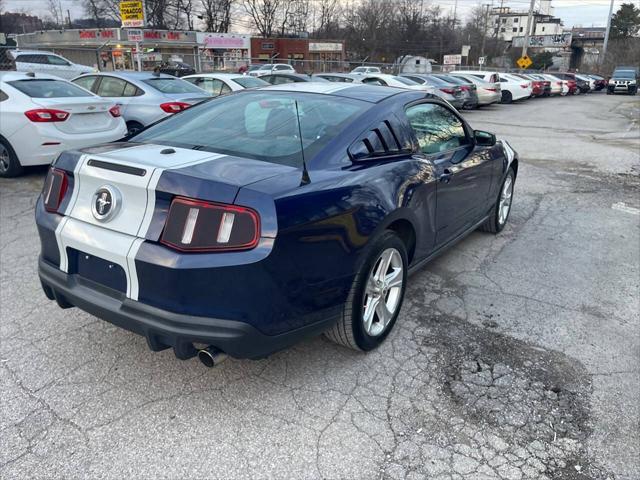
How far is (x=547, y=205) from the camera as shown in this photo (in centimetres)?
688

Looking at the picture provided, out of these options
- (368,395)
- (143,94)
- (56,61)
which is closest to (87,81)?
(143,94)

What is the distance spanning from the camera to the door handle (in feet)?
12.0

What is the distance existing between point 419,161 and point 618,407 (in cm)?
187

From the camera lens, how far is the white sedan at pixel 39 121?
6.61 meters

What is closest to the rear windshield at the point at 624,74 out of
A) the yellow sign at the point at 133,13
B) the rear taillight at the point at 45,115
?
the yellow sign at the point at 133,13

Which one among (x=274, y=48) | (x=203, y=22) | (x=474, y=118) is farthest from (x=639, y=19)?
(x=474, y=118)

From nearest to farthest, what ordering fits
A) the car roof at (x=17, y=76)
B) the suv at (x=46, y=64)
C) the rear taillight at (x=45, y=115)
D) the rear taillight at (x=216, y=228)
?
the rear taillight at (x=216, y=228) < the rear taillight at (x=45, y=115) < the car roof at (x=17, y=76) < the suv at (x=46, y=64)

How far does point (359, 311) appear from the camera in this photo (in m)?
2.90

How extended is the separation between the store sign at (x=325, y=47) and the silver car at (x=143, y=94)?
55.4 metres

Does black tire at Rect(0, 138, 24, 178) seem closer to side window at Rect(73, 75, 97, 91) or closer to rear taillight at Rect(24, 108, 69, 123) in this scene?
rear taillight at Rect(24, 108, 69, 123)

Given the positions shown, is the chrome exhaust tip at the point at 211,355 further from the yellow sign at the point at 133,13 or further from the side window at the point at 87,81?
the yellow sign at the point at 133,13

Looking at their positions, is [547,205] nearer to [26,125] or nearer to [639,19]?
[26,125]

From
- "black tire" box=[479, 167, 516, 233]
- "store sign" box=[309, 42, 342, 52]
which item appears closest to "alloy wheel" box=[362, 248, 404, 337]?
"black tire" box=[479, 167, 516, 233]

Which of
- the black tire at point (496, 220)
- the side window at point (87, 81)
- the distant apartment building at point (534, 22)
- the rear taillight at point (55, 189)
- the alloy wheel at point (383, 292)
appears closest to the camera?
the rear taillight at point (55, 189)
